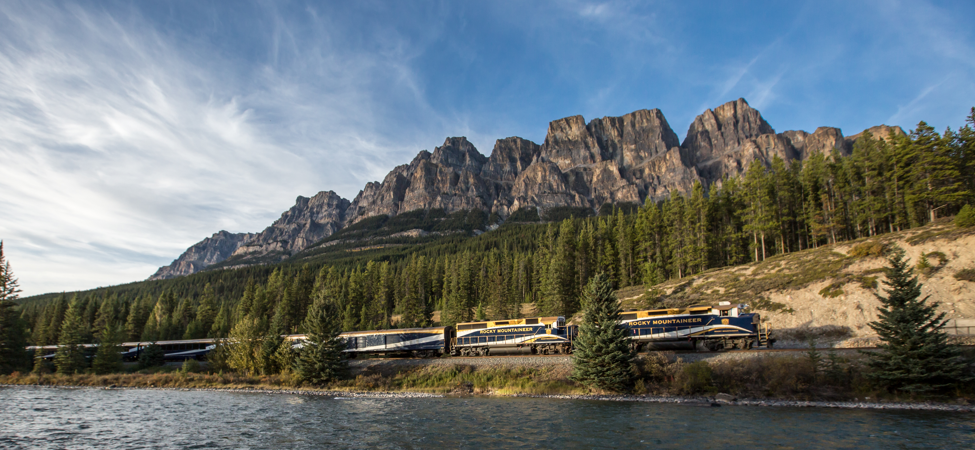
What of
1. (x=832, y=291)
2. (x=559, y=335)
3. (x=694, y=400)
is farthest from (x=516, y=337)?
(x=832, y=291)

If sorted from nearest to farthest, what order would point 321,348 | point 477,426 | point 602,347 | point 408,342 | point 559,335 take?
point 477,426 < point 602,347 < point 559,335 < point 321,348 < point 408,342

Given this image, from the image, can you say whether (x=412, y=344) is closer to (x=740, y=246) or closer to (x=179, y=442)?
(x=179, y=442)

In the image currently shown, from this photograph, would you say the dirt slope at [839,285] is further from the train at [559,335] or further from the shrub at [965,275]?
the train at [559,335]

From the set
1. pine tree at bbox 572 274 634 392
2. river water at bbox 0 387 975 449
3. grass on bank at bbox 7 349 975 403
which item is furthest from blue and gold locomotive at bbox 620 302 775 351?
river water at bbox 0 387 975 449

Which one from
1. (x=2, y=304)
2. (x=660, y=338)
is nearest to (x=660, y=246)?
(x=660, y=338)

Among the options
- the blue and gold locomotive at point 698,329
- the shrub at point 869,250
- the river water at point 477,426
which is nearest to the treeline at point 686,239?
the shrub at point 869,250

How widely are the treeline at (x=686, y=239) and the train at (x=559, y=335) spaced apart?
969 cm

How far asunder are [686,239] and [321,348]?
2236 inches

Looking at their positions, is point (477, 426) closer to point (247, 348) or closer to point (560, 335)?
point (560, 335)

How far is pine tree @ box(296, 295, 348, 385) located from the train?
11.6 feet

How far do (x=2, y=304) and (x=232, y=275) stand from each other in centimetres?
15324

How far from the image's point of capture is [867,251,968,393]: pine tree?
77.9 ft

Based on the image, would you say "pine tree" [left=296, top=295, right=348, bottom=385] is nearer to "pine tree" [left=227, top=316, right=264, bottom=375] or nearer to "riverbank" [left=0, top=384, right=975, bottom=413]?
"riverbank" [left=0, top=384, right=975, bottom=413]

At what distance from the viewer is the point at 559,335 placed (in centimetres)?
4003
